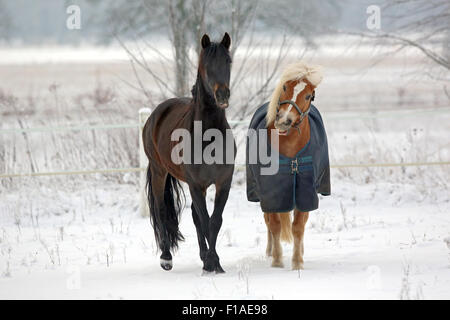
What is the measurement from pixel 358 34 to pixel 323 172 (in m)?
4.68

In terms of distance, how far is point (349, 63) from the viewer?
3344 centimetres

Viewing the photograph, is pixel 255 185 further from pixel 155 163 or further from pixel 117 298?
pixel 117 298

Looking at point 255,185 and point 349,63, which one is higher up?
point 349,63

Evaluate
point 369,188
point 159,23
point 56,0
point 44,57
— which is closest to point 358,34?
point 369,188

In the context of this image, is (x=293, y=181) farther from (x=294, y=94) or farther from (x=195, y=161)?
(x=195, y=161)

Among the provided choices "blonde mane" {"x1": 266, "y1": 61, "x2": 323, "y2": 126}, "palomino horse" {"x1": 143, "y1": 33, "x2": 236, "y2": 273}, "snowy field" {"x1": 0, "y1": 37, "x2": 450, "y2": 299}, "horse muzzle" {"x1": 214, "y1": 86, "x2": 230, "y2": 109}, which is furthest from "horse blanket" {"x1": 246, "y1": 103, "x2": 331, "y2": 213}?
"horse muzzle" {"x1": 214, "y1": 86, "x2": 230, "y2": 109}

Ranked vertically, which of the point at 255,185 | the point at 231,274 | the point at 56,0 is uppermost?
the point at 56,0

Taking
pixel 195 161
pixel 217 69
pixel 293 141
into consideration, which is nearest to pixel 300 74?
pixel 293 141

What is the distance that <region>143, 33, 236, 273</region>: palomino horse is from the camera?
16.0 ft

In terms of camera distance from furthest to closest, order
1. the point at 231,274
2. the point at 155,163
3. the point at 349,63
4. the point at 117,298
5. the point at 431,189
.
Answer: the point at 349,63, the point at 431,189, the point at 155,163, the point at 231,274, the point at 117,298

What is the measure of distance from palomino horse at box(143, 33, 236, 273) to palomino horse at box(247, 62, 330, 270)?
1.22 ft

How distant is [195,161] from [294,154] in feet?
2.61

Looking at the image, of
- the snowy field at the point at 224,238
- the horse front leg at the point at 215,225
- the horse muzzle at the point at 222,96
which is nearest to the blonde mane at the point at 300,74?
the horse muzzle at the point at 222,96

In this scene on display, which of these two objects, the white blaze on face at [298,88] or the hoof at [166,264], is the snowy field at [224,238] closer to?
the hoof at [166,264]
